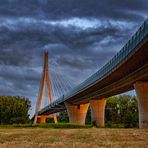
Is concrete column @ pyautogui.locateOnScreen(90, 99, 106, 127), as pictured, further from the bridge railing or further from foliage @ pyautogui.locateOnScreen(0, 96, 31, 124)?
foliage @ pyautogui.locateOnScreen(0, 96, 31, 124)

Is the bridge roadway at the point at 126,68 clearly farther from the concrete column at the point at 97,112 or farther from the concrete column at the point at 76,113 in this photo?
the concrete column at the point at 76,113

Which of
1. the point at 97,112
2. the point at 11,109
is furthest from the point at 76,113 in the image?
the point at 11,109

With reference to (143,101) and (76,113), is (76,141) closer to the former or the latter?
(143,101)

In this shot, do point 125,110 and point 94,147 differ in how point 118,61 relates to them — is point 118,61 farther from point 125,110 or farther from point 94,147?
point 125,110

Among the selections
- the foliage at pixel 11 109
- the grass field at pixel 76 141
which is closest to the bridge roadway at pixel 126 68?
the grass field at pixel 76 141

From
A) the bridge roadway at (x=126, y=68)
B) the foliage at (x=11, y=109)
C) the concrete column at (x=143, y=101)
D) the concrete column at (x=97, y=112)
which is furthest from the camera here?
the foliage at (x=11, y=109)

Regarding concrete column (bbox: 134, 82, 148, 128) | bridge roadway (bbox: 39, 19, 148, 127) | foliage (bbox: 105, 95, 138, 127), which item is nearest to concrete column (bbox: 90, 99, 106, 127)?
bridge roadway (bbox: 39, 19, 148, 127)

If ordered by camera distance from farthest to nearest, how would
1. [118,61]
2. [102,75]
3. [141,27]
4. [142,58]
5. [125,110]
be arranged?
[125,110]
[102,75]
[118,61]
[142,58]
[141,27]

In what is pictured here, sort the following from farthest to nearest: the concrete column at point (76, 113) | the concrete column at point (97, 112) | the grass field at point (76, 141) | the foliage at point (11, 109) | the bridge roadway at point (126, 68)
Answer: the foliage at point (11, 109), the concrete column at point (76, 113), the concrete column at point (97, 112), the bridge roadway at point (126, 68), the grass field at point (76, 141)

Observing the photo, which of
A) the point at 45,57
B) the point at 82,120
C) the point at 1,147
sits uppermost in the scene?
the point at 45,57

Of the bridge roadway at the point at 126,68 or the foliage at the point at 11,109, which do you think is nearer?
the bridge roadway at the point at 126,68

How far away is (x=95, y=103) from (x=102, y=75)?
1107 inches

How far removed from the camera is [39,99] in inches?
4626

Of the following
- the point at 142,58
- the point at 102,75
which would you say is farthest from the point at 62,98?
the point at 142,58
